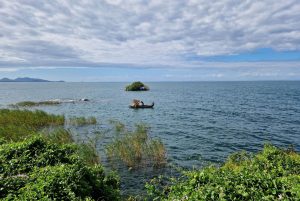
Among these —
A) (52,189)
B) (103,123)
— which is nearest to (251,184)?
(52,189)

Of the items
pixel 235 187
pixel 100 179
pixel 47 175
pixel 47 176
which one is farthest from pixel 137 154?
pixel 235 187

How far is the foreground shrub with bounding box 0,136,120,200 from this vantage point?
866 cm

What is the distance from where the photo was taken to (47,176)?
920 centimetres

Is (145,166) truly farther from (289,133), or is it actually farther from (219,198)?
(289,133)

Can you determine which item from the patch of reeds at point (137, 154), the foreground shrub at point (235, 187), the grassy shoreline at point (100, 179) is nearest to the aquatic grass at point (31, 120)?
the patch of reeds at point (137, 154)

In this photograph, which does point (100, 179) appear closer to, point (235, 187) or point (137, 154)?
point (235, 187)

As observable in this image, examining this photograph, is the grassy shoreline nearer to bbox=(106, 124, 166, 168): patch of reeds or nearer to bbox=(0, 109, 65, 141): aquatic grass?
bbox=(106, 124, 166, 168): patch of reeds

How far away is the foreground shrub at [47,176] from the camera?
8656mm

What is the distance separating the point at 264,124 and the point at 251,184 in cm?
3992

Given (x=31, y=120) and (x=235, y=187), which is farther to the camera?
(x=31, y=120)

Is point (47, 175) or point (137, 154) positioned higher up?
point (47, 175)

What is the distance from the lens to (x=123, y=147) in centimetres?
2402

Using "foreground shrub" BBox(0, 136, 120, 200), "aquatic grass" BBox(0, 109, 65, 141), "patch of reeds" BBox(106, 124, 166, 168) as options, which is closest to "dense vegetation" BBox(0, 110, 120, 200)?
"foreground shrub" BBox(0, 136, 120, 200)

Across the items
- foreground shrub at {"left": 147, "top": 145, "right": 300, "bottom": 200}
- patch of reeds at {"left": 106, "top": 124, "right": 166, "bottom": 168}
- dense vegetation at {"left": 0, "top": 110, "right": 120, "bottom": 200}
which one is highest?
foreground shrub at {"left": 147, "top": 145, "right": 300, "bottom": 200}
